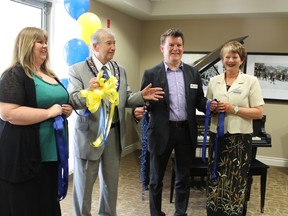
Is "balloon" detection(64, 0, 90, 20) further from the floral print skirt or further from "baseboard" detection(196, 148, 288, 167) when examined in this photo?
"baseboard" detection(196, 148, 288, 167)

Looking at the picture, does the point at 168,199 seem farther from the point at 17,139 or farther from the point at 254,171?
the point at 17,139

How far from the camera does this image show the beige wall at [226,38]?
5.05 meters

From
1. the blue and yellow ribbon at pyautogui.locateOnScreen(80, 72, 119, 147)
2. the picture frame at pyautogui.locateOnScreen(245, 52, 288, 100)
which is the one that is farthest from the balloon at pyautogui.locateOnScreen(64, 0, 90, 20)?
the picture frame at pyautogui.locateOnScreen(245, 52, 288, 100)

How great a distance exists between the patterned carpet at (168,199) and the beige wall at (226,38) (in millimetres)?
805

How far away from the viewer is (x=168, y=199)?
137 inches

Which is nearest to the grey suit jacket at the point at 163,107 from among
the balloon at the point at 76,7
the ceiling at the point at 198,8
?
the balloon at the point at 76,7

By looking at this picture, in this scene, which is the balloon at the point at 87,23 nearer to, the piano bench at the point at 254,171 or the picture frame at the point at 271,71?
the piano bench at the point at 254,171

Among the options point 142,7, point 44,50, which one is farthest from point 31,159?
point 142,7

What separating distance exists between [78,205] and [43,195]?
0.49m

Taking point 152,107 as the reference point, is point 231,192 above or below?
below

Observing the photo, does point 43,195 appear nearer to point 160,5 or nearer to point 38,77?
point 38,77

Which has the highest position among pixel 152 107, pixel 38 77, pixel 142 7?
pixel 142 7

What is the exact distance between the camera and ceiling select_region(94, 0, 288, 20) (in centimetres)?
459

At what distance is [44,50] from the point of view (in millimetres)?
1808
